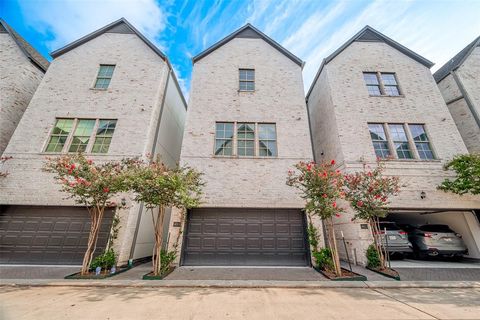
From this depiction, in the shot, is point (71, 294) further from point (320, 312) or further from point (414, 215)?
point (414, 215)

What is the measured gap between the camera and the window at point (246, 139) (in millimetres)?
9547

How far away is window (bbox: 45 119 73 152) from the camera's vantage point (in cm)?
910

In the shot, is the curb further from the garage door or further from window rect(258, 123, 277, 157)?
A: window rect(258, 123, 277, 157)

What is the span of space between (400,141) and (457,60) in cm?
834

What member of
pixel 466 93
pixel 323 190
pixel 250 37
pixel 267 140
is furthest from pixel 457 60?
pixel 323 190

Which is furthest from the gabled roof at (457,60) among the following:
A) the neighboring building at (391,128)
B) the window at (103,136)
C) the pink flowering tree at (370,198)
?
the window at (103,136)

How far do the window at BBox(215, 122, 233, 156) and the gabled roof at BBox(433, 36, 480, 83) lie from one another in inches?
539

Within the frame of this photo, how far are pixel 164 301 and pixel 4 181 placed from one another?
951 centimetres

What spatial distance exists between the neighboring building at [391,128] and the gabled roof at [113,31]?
1027cm

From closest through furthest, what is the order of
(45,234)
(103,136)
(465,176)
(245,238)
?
(465,176) < (45,234) < (245,238) < (103,136)

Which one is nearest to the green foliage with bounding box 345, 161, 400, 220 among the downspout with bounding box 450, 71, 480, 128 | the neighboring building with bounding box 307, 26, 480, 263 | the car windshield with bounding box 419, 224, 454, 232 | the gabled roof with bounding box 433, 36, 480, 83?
the neighboring building with bounding box 307, 26, 480, 263

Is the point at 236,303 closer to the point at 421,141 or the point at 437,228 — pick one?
the point at 437,228

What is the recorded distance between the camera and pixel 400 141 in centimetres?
964

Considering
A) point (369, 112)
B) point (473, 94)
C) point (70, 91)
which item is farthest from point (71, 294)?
point (473, 94)
